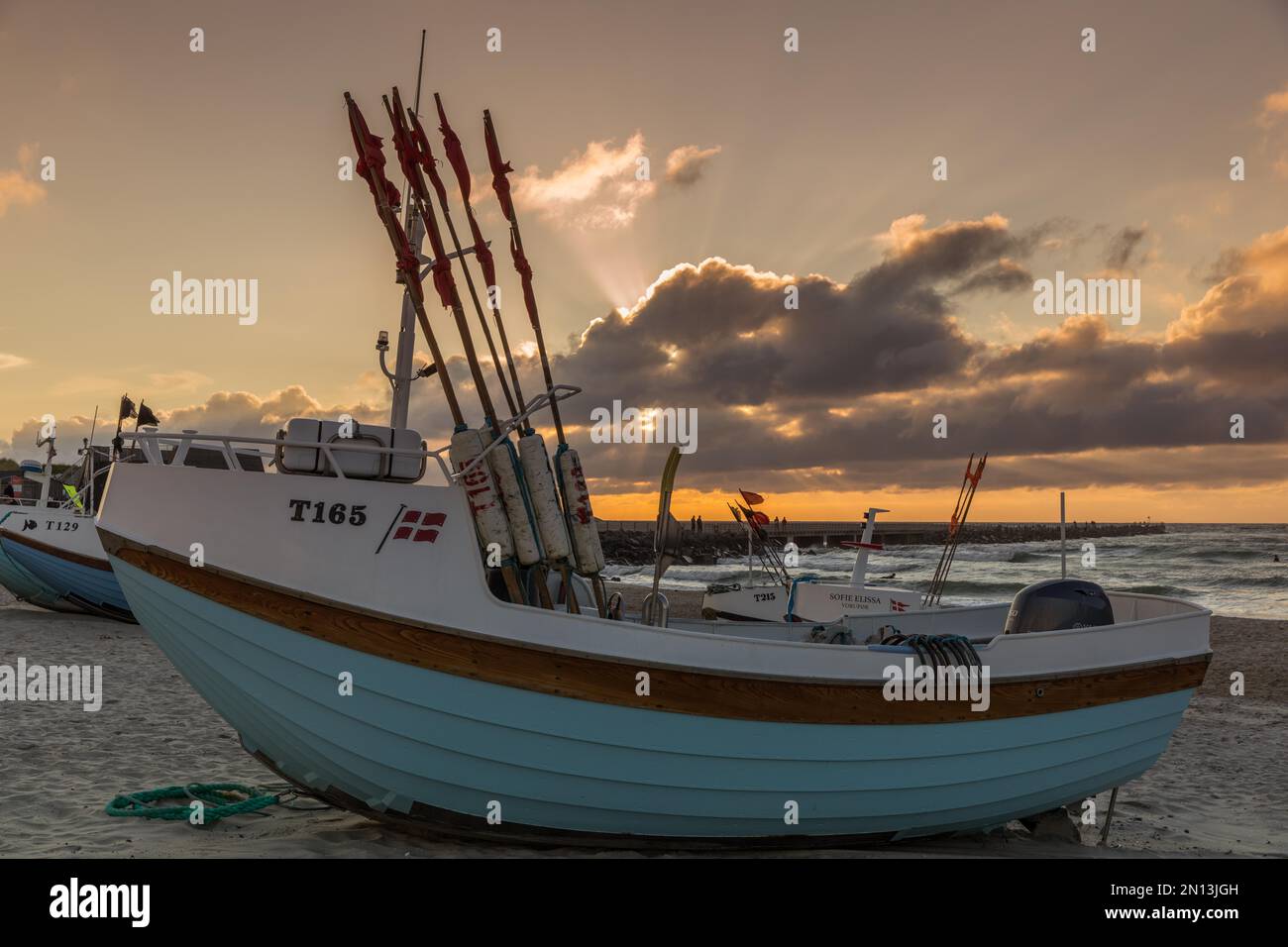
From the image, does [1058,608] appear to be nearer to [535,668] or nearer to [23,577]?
[535,668]

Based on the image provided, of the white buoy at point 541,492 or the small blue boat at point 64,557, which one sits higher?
the white buoy at point 541,492

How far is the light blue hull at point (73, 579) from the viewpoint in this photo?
19922 mm

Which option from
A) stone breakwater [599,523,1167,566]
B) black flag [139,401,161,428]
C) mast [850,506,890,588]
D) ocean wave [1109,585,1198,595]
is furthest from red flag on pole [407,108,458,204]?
ocean wave [1109,585,1198,595]

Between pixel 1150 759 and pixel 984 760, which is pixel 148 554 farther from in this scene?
pixel 1150 759

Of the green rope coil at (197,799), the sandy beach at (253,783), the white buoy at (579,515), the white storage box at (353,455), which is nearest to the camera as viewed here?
the white storage box at (353,455)

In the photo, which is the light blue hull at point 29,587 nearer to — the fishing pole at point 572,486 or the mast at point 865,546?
the mast at point 865,546

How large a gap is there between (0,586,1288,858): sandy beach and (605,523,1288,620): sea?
14.6 metres

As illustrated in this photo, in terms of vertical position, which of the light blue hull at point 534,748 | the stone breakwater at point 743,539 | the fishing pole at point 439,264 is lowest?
the stone breakwater at point 743,539

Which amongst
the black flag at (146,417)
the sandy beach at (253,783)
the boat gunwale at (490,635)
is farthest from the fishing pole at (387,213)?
the black flag at (146,417)

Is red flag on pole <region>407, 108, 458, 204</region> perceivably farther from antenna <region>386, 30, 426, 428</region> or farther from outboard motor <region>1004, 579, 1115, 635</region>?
outboard motor <region>1004, 579, 1115, 635</region>

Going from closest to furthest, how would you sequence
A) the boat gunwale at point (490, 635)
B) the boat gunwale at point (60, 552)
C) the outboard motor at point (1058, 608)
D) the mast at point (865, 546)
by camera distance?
the boat gunwale at point (490, 635)
the outboard motor at point (1058, 608)
the mast at point (865, 546)
the boat gunwale at point (60, 552)

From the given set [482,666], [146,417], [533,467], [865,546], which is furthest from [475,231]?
[146,417]

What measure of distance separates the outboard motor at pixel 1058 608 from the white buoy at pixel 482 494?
4.22 meters
